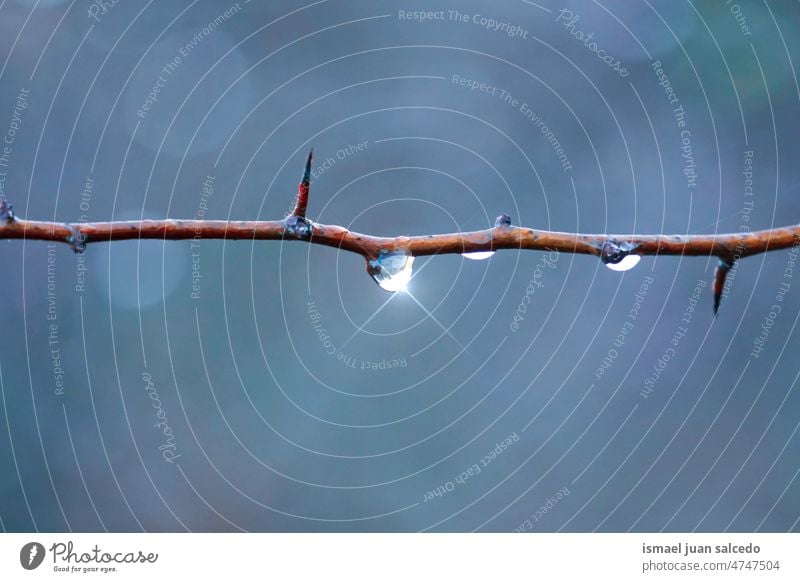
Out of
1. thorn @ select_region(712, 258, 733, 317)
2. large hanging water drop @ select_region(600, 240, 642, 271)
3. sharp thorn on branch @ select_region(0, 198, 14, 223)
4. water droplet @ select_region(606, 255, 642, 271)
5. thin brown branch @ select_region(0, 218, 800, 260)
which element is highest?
sharp thorn on branch @ select_region(0, 198, 14, 223)

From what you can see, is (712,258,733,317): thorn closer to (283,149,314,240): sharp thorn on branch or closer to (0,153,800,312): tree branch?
(0,153,800,312): tree branch

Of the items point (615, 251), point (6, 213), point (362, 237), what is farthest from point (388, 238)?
Result: point (6, 213)

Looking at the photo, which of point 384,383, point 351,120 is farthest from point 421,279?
→ point 351,120

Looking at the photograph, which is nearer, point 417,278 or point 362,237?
point 362,237

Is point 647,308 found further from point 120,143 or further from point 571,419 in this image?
point 120,143

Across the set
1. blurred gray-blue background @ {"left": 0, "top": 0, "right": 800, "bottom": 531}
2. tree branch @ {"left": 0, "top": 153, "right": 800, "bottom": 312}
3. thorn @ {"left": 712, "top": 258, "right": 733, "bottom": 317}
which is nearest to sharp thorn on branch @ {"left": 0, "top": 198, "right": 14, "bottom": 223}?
tree branch @ {"left": 0, "top": 153, "right": 800, "bottom": 312}

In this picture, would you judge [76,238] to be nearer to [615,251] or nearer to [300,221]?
[300,221]
